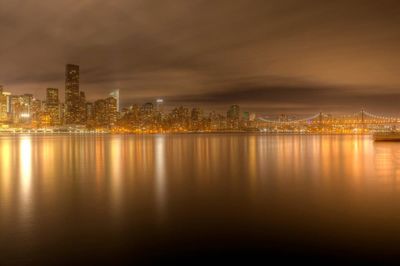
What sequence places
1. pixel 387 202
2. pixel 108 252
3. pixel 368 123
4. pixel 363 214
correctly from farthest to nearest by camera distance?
pixel 368 123 < pixel 387 202 < pixel 363 214 < pixel 108 252

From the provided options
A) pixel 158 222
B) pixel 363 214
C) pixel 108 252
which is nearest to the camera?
pixel 108 252

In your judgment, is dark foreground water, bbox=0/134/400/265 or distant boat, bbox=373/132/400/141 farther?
distant boat, bbox=373/132/400/141

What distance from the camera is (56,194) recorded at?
13.4m

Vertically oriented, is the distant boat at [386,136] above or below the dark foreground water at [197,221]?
above

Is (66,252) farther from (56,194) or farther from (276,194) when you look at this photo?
(276,194)

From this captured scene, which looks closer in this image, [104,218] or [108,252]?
[108,252]

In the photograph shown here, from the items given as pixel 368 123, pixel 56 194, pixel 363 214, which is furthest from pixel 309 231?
pixel 368 123

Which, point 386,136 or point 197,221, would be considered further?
point 386,136

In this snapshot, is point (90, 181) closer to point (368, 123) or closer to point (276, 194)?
point (276, 194)

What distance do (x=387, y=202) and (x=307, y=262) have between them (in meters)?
6.31

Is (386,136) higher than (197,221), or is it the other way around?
(386,136)

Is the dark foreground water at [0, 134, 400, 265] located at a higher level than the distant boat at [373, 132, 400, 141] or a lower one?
lower

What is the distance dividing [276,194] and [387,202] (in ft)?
11.2

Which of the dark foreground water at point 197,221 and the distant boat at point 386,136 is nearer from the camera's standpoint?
the dark foreground water at point 197,221
